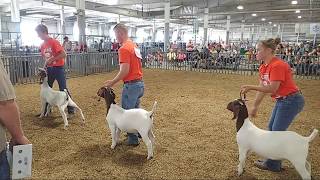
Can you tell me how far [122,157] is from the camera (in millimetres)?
4164

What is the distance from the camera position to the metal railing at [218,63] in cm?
1440

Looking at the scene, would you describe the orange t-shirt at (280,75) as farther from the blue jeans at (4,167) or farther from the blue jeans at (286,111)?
the blue jeans at (4,167)

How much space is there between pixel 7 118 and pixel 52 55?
4314mm

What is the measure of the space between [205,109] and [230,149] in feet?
8.72

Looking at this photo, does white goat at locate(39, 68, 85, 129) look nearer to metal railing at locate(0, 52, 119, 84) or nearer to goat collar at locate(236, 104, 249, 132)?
goat collar at locate(236, 104, 249, 132)

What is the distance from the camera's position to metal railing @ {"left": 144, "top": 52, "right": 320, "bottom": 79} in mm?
14398

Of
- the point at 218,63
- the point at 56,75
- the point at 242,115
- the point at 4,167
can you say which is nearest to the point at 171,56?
the point at 218,63

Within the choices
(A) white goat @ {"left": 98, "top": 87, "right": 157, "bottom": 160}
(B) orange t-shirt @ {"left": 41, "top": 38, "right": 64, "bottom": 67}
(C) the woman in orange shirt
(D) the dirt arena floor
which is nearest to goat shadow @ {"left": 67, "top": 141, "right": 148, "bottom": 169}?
(D) the dirt arena floor

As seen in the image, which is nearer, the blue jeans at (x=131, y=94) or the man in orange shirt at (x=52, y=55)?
the blue jeans at (x=131, y=94)

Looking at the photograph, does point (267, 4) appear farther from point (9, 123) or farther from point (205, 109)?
point (9, 123)

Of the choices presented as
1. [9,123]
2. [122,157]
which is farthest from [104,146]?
[9,123]

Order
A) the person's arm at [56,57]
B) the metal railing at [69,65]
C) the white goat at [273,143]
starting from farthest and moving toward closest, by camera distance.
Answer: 1. the metal railing at [69,65]
2. the person's arm at [56,57]
3. the white goat at [273,143]

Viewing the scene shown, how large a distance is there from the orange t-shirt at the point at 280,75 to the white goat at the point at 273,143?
0.43 meters

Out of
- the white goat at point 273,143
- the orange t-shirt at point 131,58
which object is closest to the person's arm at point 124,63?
the orange t-shirt at point 131,58
